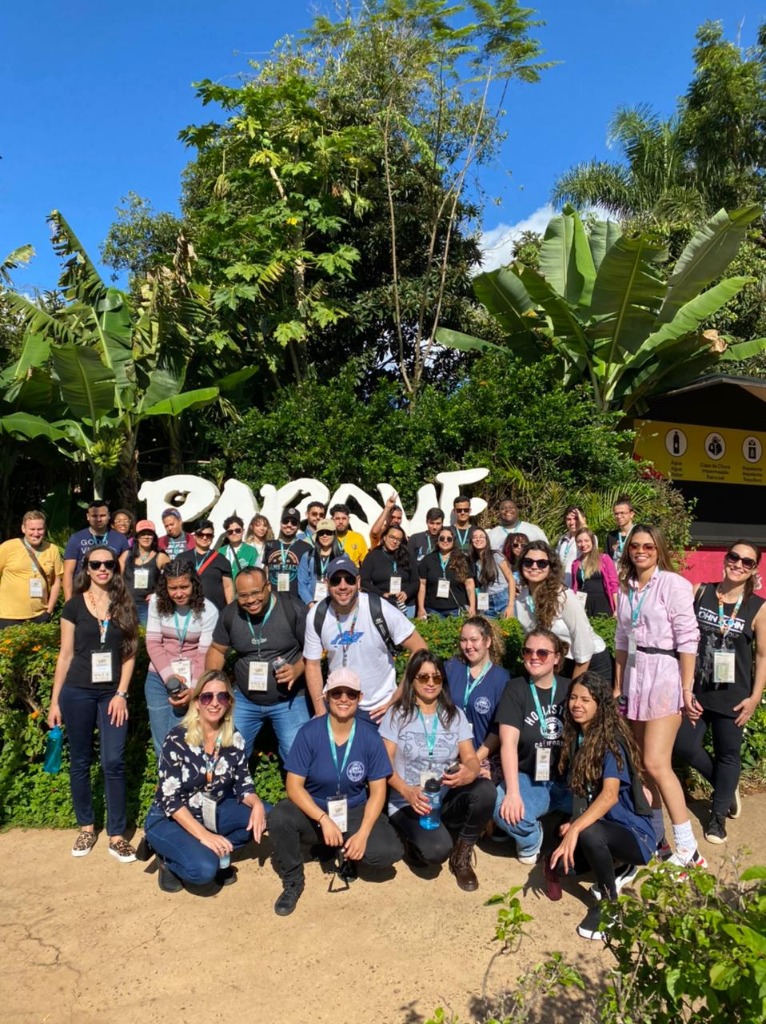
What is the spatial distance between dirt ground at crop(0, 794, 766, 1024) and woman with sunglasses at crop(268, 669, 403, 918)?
25 cm

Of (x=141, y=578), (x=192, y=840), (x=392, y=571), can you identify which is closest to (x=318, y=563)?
(x=392, y=571)

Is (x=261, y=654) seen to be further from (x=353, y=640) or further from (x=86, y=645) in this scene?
(x=86, y=645)

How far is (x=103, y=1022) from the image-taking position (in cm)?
286

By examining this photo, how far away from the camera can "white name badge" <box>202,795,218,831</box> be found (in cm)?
376

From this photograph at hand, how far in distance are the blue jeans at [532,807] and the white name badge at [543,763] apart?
96 millimetres

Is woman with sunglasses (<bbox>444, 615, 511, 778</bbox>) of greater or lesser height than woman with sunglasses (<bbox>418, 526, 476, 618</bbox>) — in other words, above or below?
below

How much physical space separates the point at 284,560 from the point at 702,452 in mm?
10343

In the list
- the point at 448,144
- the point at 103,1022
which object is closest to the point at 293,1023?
the point at 103,1022

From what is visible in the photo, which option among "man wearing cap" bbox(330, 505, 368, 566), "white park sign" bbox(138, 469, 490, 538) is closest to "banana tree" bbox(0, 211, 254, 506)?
"white park sign" bbox(138, 469, 490, 538)

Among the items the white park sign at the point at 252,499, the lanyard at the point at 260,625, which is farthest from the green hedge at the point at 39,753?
the white park sign at the point at 252,499

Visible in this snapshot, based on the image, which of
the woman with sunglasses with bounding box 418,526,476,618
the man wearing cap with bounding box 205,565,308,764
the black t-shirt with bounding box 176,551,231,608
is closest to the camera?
the man wearing cap with bounding box 205,565,308,764

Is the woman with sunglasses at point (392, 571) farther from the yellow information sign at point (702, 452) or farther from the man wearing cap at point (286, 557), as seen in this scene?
the yellow information sign at point (702, 452)

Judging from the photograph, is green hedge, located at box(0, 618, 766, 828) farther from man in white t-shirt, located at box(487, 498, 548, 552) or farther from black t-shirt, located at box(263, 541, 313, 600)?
man in white t-shirt, located at box(487, 498, 548, 552)

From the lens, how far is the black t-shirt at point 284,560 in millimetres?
6684
